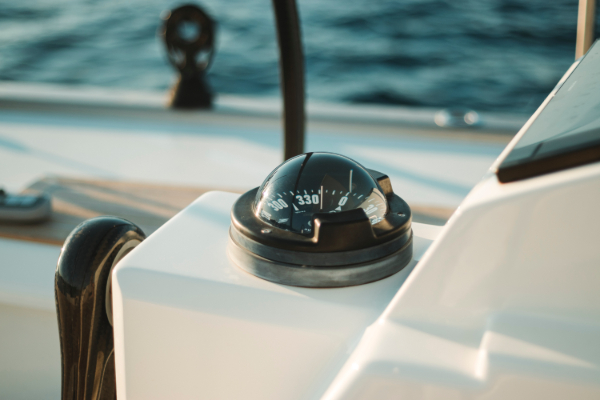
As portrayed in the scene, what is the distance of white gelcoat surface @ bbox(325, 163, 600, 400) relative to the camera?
387mm

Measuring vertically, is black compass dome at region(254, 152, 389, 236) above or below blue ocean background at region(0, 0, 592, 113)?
above

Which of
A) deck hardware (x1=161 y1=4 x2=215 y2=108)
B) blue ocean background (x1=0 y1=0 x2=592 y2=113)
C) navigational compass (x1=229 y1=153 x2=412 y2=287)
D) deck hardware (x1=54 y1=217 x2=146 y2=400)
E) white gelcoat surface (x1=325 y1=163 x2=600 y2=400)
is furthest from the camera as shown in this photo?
blue ocean background (x1=0 y1=0 x2=592 y2=113)

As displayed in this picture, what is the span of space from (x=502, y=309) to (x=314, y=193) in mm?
195

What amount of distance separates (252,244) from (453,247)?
7.5 inches

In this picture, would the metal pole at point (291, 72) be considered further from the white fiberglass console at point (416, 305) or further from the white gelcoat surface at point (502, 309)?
the white gelcoat surface at point (502, 309)

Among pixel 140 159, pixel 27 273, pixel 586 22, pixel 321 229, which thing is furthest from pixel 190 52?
pixel 321 229

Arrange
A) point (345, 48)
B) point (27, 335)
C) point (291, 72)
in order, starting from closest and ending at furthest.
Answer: point (27, 335) < point (291, 72) < point (345, 48)

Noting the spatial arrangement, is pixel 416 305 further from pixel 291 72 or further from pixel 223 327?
pixel 291 72

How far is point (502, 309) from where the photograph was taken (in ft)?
1.42

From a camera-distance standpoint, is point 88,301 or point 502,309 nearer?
point 502,309

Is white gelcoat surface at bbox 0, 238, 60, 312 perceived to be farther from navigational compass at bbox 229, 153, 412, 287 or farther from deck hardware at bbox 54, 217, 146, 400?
navigational compass at bbox 229, 153, 412, 287

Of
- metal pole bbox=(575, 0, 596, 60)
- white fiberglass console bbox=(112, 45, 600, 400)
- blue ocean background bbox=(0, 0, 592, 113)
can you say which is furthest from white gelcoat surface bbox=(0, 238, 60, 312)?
blue ocean background bbox=(0, 0, 592, 113)

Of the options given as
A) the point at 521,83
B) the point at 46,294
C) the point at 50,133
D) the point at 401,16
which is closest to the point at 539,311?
the point at 46,294

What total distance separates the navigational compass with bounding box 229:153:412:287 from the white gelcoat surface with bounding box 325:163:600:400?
74 millimetres
